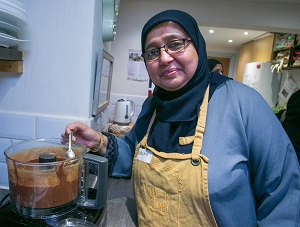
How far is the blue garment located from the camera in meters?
0.62

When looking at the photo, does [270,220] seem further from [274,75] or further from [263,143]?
[274,75]

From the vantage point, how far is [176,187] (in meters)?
0.65

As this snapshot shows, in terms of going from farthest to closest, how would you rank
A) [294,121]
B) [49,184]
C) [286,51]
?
[286,51], [294,121], [49,184]

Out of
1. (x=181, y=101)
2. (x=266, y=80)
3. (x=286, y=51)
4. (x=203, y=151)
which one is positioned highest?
(x=286, y=51)

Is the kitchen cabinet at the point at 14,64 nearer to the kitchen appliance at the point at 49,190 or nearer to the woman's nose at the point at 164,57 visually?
the kitchen appliance at the point at 49,190

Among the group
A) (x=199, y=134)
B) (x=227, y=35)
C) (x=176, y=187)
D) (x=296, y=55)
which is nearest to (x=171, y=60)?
(x=199, y=134)

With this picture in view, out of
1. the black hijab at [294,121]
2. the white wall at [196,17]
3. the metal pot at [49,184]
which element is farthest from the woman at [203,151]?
the white wall at [196,17]

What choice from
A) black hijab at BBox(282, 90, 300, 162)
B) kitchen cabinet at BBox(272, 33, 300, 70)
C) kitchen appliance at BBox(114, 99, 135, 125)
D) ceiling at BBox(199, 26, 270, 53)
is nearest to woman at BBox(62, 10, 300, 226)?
black hijab at BBox(282, 90, 300, 162)

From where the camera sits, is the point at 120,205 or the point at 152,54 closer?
the point at 152,54

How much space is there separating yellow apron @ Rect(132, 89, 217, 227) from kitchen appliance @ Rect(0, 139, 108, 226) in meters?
0.16

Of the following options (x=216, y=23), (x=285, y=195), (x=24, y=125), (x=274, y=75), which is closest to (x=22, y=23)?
(x=24, y=125)

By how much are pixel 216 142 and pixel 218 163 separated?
0.20 feet

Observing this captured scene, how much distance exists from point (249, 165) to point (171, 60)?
401 millimetres

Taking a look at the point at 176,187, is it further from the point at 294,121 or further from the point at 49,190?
the point at 294,121
